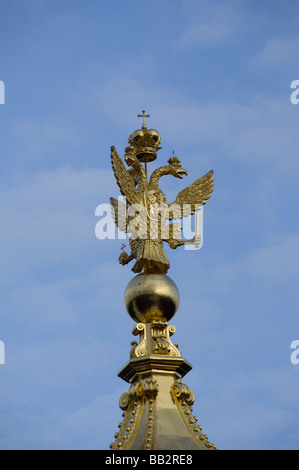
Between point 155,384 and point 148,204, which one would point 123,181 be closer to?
point 148,204

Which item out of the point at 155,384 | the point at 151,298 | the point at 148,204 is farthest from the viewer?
the point at 148,204

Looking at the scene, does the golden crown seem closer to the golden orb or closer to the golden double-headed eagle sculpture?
the golden double-headed eagle sculpture

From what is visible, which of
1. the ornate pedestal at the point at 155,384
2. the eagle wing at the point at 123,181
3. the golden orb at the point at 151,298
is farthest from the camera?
the eagle wing at the point at 123,181

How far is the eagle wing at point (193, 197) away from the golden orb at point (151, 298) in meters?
1.80

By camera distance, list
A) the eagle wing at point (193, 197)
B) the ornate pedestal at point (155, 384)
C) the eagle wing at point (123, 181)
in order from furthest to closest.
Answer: the eagle wing at point (193, 197), the eagle wing at point (123, 181), the ornate pedestal at point (155, 384)

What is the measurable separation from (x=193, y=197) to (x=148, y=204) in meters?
1.15

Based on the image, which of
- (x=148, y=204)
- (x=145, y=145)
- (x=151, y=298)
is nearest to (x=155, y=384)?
→ (x=151, y=298)

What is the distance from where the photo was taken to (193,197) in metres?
33.6

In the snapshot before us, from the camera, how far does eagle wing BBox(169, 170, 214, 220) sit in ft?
109

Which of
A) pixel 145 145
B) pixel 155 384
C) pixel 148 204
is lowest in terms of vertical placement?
pixel 155 384

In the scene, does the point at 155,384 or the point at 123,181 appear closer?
the point at 155,384

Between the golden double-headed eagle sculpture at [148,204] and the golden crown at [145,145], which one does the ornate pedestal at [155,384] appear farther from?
the golden crown at [145,145]

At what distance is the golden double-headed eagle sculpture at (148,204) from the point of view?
32719mm

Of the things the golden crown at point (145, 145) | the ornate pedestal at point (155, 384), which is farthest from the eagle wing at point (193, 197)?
the ornate pedestal at point (155, 384)
